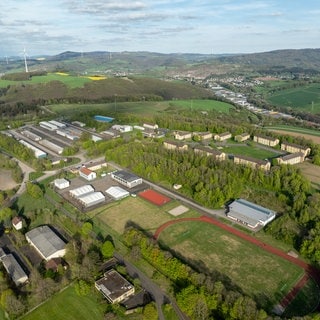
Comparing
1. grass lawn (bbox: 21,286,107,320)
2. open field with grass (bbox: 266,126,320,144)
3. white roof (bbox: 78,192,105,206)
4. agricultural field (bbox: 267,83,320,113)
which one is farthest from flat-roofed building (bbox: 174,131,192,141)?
agricultural field (bbox: 267,83,320,113)

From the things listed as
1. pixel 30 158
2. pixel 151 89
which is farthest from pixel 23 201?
pixel 151 89

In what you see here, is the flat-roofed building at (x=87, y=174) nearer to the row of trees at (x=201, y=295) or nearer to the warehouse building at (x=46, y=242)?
the warehouse building at (x=46, y=242)

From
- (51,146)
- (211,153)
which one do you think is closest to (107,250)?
(211,153)

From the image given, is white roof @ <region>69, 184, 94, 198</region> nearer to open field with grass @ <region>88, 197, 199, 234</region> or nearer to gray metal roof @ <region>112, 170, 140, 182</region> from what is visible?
open field with grass @ <region>88, 197, 199, 234</region>

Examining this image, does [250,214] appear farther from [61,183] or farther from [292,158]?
[61,183]

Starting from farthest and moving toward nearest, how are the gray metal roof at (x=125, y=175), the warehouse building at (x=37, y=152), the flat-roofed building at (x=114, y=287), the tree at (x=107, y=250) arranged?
the warehouse building at (x=37, y=152) → the gray metal roof at (x=125, y=175) → the tree at (x=107, y=250) → the flat-roofed building at (x=114, y=287)

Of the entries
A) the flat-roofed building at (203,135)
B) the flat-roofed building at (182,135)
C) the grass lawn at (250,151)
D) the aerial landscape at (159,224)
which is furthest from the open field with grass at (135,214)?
the flat-roofed building at (182,135)

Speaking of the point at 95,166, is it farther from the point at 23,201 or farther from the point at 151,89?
the point at 151,89
